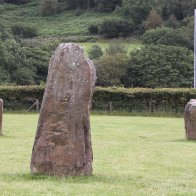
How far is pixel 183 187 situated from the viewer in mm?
12164

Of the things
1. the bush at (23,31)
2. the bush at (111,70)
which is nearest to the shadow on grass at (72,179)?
the bush at (111,70)

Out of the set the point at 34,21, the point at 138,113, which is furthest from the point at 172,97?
the point at 34,21

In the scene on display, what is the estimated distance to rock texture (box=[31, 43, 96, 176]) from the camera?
12500 mm

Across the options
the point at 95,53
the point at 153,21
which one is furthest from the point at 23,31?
the point at 95,53

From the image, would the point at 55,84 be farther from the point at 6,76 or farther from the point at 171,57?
the point at 171,57

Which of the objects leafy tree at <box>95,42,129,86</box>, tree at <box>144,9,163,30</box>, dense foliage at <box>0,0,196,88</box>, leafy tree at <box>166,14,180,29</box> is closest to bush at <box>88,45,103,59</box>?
dense foliage at <box>0,0,196,88</box>

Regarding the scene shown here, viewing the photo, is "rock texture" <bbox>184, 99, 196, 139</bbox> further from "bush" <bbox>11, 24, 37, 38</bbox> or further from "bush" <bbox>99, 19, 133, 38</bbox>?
"bush" <bbox>11, 24, 37, 38</bbox>

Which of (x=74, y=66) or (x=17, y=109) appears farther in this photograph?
(x=17, y=109)

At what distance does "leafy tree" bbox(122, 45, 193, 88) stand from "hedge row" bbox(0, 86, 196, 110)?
105ft

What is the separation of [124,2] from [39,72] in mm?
57903

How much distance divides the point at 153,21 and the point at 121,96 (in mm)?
82677

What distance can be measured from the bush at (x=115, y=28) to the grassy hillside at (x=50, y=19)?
5316 mm

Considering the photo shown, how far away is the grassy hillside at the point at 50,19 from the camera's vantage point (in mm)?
144375

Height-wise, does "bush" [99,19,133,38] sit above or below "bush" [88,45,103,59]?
above
